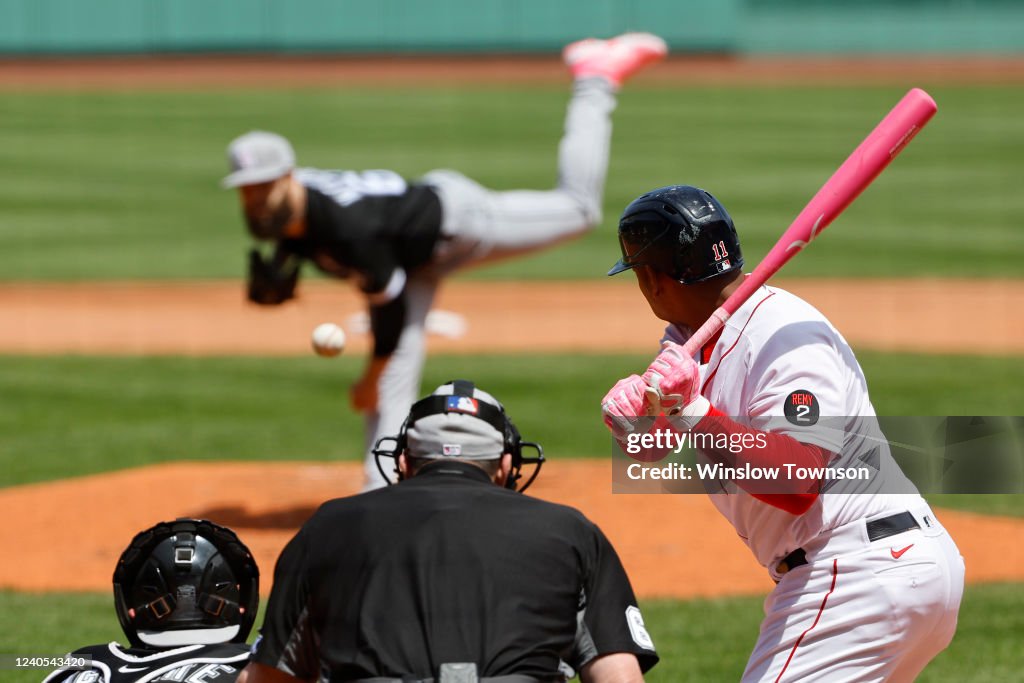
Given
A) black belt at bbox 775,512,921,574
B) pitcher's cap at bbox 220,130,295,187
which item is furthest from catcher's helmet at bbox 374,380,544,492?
pitcher's cap at bbox 220,130,295,187

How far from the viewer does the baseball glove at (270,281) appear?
7.91m

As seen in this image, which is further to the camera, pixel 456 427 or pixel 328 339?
pixel 328 339

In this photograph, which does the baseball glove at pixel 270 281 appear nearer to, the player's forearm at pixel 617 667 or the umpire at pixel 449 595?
the umpire at pixel 449 595

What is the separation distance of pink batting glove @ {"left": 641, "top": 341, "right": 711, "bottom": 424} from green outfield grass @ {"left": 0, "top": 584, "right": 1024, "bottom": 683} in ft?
7.58

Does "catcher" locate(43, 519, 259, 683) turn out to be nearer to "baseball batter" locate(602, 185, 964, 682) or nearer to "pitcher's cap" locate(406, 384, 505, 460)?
"pitcher's cap" locate(406, 384, 505, 460)

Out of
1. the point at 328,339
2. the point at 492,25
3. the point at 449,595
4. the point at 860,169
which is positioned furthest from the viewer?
the point at 492,25

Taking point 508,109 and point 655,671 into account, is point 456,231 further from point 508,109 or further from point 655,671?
point 508,109

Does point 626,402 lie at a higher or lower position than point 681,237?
lower

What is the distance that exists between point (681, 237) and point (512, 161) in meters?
22.6

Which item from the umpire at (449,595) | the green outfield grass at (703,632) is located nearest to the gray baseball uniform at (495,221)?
the green outfield grass at (703,632)

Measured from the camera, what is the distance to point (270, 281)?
7938 mm

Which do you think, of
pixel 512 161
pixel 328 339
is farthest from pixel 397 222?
pixel 512 161

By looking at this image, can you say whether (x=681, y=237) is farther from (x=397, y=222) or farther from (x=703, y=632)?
(x=397, y=222)

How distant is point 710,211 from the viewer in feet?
12.1
